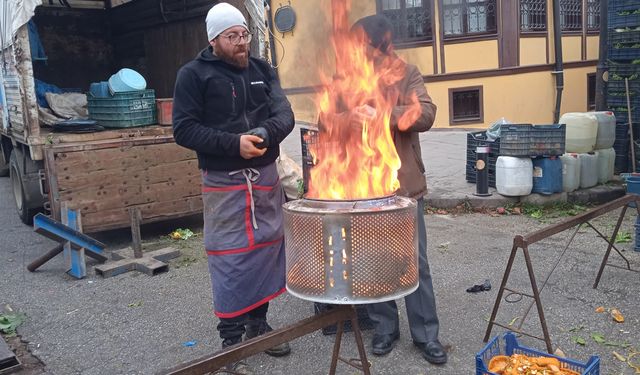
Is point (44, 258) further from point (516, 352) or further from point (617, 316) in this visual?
point (617, 316)

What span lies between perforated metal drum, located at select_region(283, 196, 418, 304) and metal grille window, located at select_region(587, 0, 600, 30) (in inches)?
540

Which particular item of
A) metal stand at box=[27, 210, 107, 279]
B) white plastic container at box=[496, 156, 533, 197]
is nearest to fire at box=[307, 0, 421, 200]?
metal stand at box=[27, 210, 107, 279]

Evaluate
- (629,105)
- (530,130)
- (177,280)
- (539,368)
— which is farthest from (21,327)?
(629,105)

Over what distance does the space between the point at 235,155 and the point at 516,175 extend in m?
4.83

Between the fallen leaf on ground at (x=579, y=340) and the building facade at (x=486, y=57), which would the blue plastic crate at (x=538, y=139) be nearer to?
the fallen leaf on ground at (x=579, y=340)

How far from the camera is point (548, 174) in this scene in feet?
23.4

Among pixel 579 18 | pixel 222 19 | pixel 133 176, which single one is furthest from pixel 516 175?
pixel 579 18

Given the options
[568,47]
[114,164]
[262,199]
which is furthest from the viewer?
[568,47]

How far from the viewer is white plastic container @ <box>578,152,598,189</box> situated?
7.45 m

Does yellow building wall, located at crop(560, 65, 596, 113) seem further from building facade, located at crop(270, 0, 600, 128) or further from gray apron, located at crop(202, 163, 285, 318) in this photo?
gray apron, located at crop(202, 163, 285, 318)

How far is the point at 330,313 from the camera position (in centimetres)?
257

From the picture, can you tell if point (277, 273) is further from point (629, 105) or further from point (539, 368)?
point (629, 105)

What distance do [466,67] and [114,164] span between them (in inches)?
341

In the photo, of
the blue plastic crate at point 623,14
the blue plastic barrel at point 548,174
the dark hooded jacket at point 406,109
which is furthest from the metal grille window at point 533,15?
the dark hooded jacket at point 406,109
